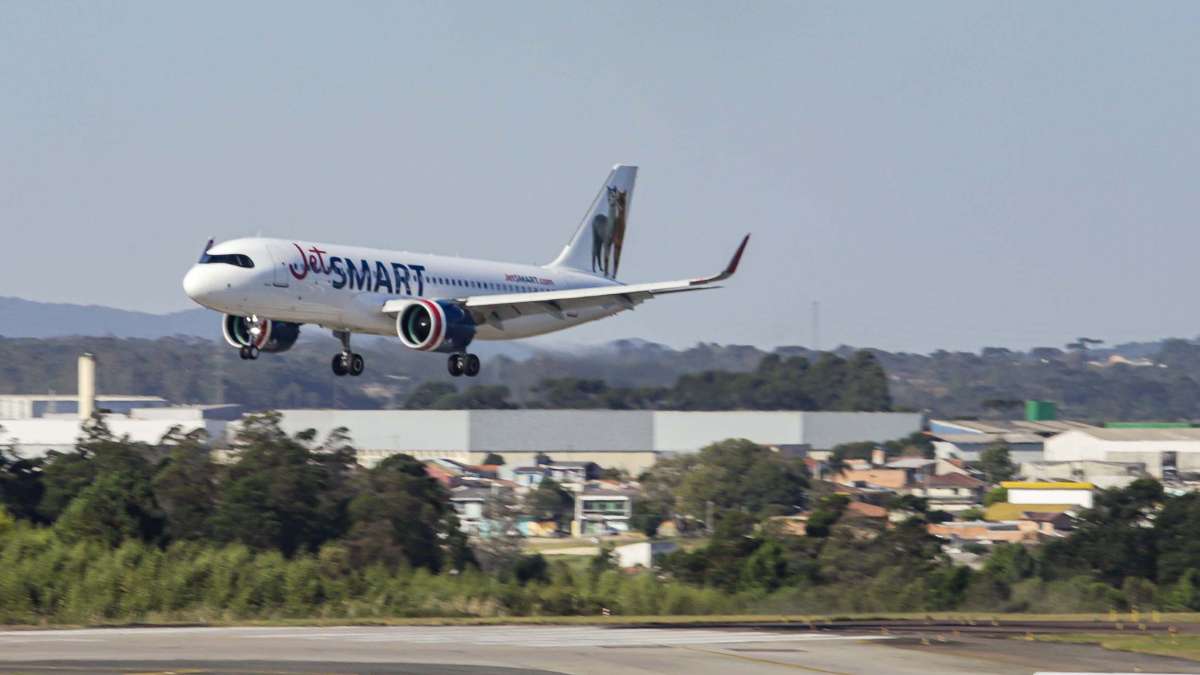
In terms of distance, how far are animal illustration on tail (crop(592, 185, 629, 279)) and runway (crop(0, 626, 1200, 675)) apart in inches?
1095

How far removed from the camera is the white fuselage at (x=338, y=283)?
50469mm

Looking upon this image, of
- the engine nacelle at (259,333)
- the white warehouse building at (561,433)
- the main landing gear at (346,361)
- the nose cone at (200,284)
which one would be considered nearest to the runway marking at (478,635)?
the nose cone at (200,284)

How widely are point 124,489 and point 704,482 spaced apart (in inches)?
2634

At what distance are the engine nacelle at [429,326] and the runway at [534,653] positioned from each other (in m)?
12.7

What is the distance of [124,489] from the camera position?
72812mm

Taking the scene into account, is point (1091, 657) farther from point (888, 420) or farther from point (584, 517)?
point (888, 420)

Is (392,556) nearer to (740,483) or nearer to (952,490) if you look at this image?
(740,483)

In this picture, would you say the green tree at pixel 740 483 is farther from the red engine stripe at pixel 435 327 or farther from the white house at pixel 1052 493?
the red engine stripe at pixel 435 327

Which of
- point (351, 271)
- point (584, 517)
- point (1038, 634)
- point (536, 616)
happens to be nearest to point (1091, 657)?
point (1038, 634)

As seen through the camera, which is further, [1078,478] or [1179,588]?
[1078,478]

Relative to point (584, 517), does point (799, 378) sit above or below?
above

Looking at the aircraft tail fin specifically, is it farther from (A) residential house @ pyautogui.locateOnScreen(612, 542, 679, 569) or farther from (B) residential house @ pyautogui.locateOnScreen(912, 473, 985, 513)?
(B) residential house @ pyautogui.locateOnScreen(912, 473, 985, 513)

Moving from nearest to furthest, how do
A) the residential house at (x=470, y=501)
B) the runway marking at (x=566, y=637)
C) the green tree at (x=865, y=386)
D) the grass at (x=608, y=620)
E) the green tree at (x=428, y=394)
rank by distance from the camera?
the runway marking at (x=566, y=637), the grass at (x=608, y=620), the residential house at (x=470, y=501), the green tree at (x=428, y=394), the green tree at (x=865, y=386)

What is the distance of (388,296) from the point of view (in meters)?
54.9
